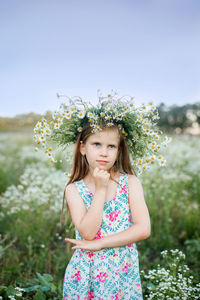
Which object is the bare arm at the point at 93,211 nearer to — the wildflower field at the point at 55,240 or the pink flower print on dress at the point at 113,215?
the pink flower print on dress at the point at 113,215

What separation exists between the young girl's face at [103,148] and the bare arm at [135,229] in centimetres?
33

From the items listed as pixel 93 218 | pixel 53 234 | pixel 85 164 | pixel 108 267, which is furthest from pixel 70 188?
pixel 53 234

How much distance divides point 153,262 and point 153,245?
43cm

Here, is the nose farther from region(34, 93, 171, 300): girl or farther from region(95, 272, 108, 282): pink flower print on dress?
region(95, 272, 108, 282): pink flower print on dress

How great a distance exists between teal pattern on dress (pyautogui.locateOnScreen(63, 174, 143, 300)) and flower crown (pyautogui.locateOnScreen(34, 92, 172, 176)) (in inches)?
16.8


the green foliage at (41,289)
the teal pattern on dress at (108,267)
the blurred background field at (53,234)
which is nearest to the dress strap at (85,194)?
the teal pattern on dress at (108,267)

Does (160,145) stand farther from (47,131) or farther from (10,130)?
(10,130)

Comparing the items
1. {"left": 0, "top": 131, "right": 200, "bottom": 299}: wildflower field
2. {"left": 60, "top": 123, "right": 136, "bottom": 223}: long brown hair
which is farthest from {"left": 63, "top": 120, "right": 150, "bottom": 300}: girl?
{"left": 0, "top": 131, "right": 200, "bottom": 299}: wildflower field

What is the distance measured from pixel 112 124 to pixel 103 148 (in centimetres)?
21

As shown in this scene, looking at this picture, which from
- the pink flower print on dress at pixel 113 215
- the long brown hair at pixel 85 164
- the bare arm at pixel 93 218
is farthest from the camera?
the long brown hair at pixel 85 164

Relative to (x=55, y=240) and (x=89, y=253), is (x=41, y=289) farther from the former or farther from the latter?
(x=55, y=240)

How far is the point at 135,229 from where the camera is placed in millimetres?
2023

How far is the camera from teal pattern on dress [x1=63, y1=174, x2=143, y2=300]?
206 cm

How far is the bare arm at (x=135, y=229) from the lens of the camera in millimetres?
1993
